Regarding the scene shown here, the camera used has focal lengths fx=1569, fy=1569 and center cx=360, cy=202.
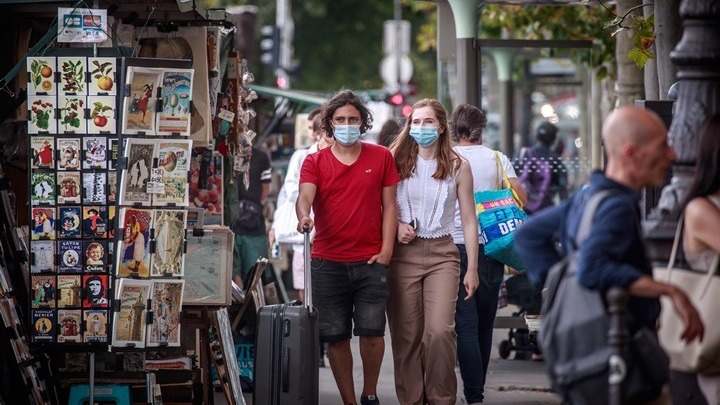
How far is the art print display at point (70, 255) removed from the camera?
8.44 meters

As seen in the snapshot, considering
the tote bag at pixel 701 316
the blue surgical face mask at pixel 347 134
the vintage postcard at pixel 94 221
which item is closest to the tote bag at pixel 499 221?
the blue surgical face mask at pixel 347 134

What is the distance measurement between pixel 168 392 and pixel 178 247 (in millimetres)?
1334

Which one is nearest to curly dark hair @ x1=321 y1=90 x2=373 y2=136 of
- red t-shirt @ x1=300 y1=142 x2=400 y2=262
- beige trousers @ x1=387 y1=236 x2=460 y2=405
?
red t-shirt @ x1=300 y1=142 x2=400 y2=262

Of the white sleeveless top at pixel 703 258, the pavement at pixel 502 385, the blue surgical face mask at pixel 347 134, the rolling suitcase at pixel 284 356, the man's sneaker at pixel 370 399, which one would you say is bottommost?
the pavement at pixel 502 385

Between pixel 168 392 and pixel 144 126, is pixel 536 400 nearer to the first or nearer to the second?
pixel 168 392

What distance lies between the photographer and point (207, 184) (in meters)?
9.91

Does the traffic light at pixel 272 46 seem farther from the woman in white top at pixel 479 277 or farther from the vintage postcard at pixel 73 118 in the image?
the vintage postcard at pixel 73 118

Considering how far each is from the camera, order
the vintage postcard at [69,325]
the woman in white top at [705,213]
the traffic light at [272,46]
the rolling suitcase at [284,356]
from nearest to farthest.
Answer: the woman in white top at [705,213] < the vintage postcard at [69,325] < the rolling suitcase at [284,356] < the traffic light at [272,46]

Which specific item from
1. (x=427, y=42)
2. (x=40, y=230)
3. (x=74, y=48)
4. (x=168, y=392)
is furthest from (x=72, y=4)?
(x=427, y=42)

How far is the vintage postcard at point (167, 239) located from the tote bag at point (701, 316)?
3146mm

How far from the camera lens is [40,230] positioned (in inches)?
331

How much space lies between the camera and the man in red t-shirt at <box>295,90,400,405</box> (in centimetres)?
898

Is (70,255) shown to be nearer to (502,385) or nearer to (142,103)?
(142,103)

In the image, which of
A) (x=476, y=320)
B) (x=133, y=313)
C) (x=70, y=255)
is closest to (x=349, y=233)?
(x=476, y=320)
